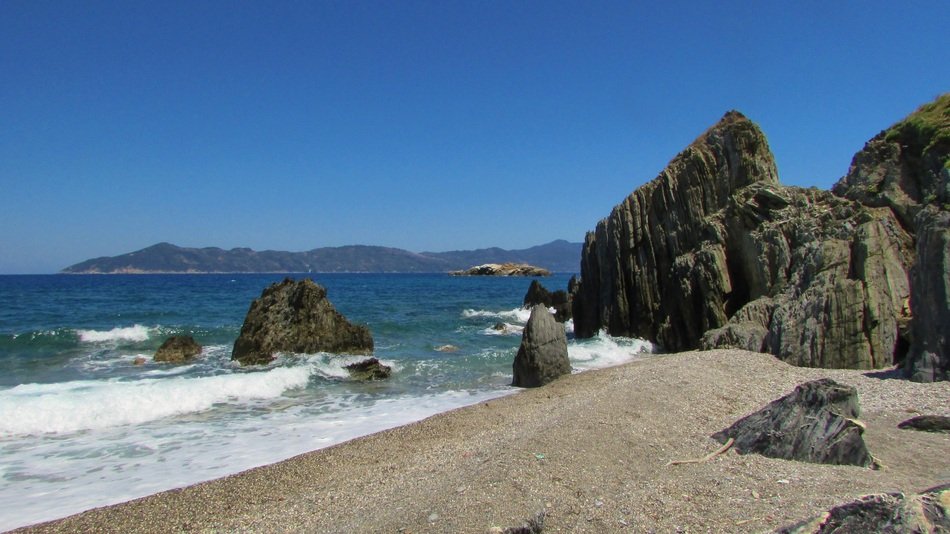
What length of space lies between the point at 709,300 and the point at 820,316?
7148 mm

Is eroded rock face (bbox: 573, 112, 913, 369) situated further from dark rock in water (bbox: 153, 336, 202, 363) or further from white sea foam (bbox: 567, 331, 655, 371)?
dark rock in water (bbox: 153, 336, 202, 363)

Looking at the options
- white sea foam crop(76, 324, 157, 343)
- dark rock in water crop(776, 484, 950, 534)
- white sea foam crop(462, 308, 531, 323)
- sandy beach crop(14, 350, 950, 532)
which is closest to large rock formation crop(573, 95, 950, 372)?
sandy beach crop(14, 350, 950, 532)

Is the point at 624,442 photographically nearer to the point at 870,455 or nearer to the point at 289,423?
the point at 870,455

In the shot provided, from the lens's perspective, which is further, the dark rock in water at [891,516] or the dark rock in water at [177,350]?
the dark rock in water at [177,350]

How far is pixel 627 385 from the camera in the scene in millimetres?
12555

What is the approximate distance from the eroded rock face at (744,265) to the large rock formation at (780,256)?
0.05 m

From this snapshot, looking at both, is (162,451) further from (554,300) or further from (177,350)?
(554,300)

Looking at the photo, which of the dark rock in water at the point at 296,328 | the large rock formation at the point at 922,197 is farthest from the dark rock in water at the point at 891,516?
the dark rock in water at the point at 296,328

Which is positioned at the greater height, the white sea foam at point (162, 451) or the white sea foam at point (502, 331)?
the white sea foam at point (162, 451)

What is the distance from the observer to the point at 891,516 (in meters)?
3.49

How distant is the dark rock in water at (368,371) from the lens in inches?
748

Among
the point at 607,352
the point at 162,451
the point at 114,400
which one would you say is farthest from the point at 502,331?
the point at 162,451

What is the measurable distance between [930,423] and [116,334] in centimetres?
3585

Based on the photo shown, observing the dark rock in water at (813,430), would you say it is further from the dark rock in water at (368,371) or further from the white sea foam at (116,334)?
the white sea foam at (116,334)
